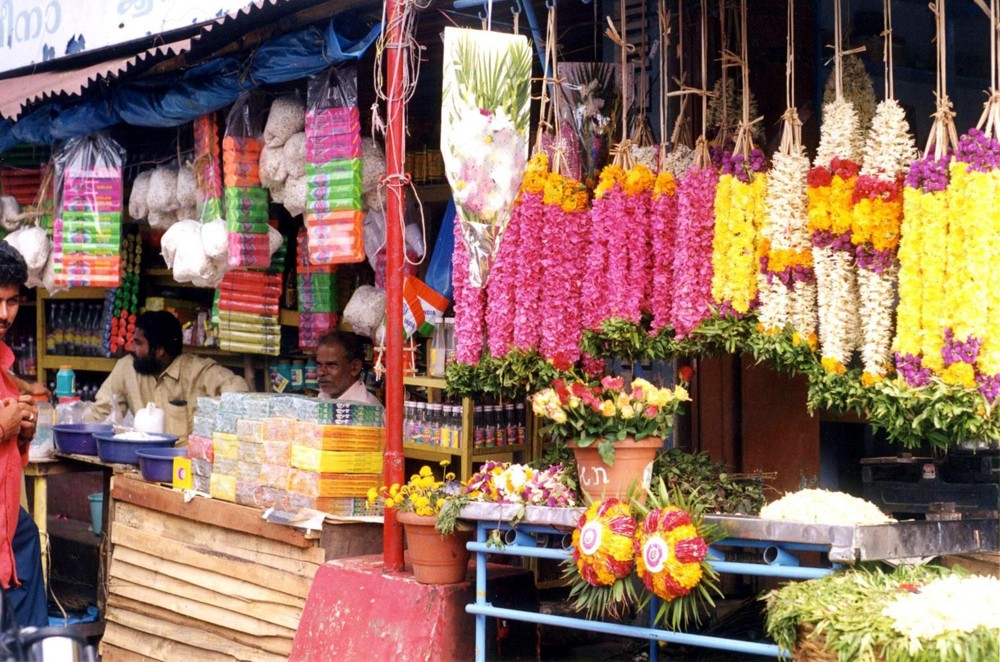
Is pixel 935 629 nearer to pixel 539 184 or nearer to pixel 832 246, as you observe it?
pixel 832 246

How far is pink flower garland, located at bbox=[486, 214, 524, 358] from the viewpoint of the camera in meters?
5.52

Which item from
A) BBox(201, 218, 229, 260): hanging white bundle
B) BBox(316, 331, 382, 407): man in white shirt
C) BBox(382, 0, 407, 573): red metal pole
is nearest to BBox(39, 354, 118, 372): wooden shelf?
BBox(316, 331, 382, 407): man in white shirt

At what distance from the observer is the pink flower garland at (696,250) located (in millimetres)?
5105

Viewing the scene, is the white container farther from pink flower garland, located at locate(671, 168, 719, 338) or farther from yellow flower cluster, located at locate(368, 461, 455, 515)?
pink flower garland, located at locate(671, 168, 719, 338)

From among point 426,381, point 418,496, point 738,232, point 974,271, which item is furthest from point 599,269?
point 426,381

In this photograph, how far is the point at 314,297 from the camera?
25.8 feet

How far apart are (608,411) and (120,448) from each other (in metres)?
3.78

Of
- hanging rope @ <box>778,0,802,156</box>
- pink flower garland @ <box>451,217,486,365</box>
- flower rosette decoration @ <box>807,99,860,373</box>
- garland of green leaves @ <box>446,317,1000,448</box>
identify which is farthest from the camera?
pink flower garland @ <box>451,217,486,365</box>

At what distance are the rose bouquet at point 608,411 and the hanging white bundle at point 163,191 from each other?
11.7 feet

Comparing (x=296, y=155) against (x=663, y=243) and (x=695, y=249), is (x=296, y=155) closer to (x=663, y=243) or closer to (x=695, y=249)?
(x=663, y=243)

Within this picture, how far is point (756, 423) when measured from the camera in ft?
20.8

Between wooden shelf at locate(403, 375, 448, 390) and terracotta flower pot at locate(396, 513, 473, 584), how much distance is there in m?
1.49

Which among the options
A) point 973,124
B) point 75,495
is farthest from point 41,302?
point 973,124

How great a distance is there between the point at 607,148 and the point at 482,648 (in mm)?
2390
